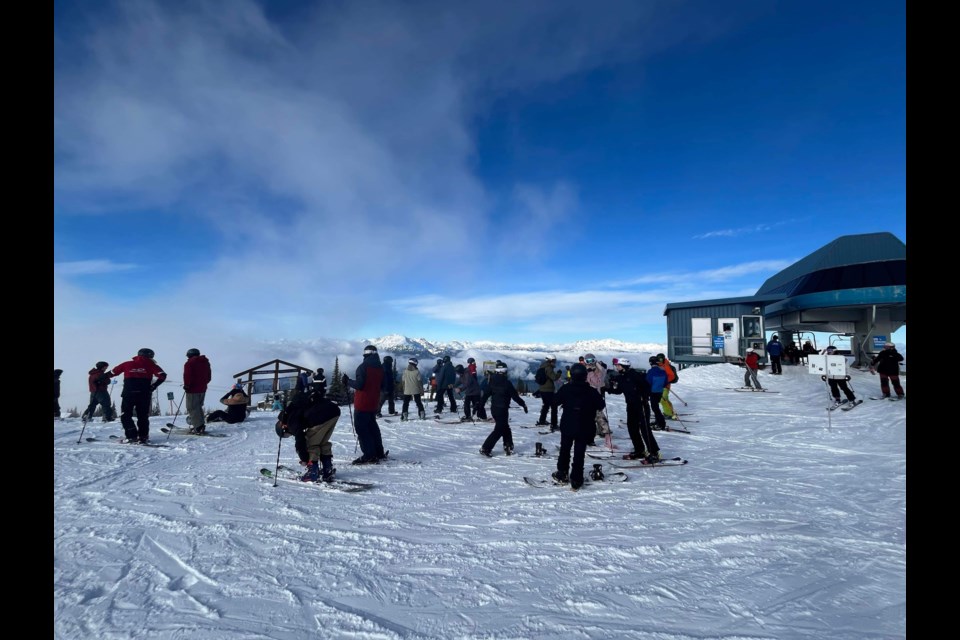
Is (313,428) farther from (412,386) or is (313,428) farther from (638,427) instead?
(412,386)

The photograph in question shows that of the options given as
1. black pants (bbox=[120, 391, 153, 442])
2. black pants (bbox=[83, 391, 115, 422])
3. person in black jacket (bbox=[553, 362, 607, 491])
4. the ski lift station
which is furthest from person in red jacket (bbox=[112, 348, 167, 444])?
the ski lift station

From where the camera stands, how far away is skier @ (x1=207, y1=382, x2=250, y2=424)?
13.3 metres

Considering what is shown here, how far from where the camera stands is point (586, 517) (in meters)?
5.27

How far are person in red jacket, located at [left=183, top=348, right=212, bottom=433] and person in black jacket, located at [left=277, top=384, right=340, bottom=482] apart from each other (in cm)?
583

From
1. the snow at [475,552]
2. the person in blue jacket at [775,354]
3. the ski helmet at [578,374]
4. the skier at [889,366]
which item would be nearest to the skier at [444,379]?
the snow at [475,552]

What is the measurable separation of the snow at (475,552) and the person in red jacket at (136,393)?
1.43m

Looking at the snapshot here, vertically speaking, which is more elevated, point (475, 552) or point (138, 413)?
point (138, 413)

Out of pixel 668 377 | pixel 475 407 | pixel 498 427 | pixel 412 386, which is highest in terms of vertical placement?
pixel 668 377

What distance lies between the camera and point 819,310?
2409 cm

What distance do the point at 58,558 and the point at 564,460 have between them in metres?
5.97

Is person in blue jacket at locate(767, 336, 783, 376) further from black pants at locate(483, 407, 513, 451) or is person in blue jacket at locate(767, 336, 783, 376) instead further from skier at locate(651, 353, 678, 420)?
black pants at locate(483, 407, 513, 451)

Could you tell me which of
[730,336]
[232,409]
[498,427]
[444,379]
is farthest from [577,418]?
[730,336]

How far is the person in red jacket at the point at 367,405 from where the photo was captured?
7965 millimetres

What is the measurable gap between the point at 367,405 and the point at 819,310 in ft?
88.1
